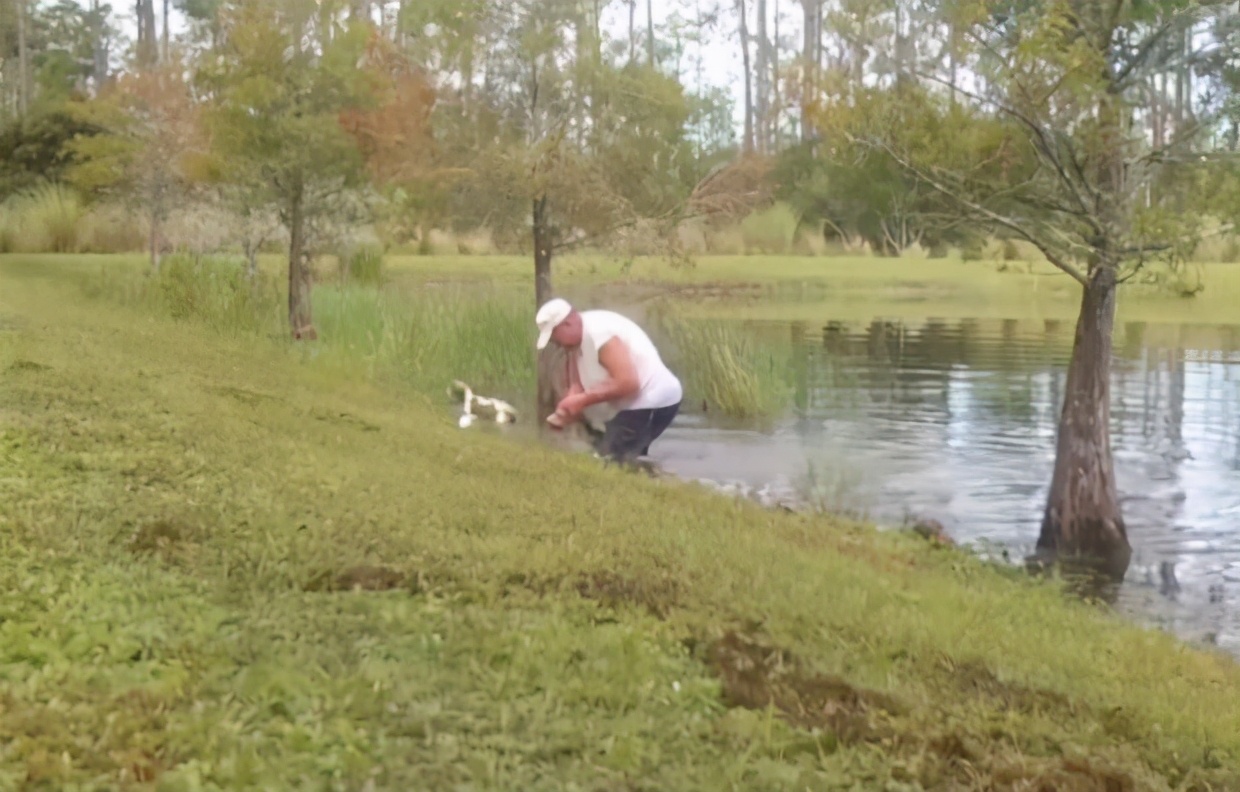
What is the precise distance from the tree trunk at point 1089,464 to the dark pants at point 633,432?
152 cm

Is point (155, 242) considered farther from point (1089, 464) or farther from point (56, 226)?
point (1089, 464)

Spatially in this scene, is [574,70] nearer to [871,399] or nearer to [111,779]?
[871,399]

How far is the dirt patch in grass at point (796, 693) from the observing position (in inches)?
124

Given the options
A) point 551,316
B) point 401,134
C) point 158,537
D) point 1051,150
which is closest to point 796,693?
point 158,537

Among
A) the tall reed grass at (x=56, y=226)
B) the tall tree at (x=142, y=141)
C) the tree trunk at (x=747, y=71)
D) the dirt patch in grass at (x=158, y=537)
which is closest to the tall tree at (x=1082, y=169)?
the tree trunk at (x=747, y=71)

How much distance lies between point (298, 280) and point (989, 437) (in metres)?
3.05

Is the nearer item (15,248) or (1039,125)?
(1039,125)

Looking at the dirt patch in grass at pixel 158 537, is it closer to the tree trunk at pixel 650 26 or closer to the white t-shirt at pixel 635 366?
the white t-shirt at pixel 635 366

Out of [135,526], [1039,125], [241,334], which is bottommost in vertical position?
[135,526]

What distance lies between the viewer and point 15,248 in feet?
18.2

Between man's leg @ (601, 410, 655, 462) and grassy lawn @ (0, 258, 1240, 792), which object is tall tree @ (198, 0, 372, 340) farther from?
man's leg @ (601, 410, 655, 462)

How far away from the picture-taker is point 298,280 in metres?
5.84

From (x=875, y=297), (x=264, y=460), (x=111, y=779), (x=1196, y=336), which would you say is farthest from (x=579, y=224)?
(x=111, y=779)

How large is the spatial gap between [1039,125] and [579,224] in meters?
1.91
